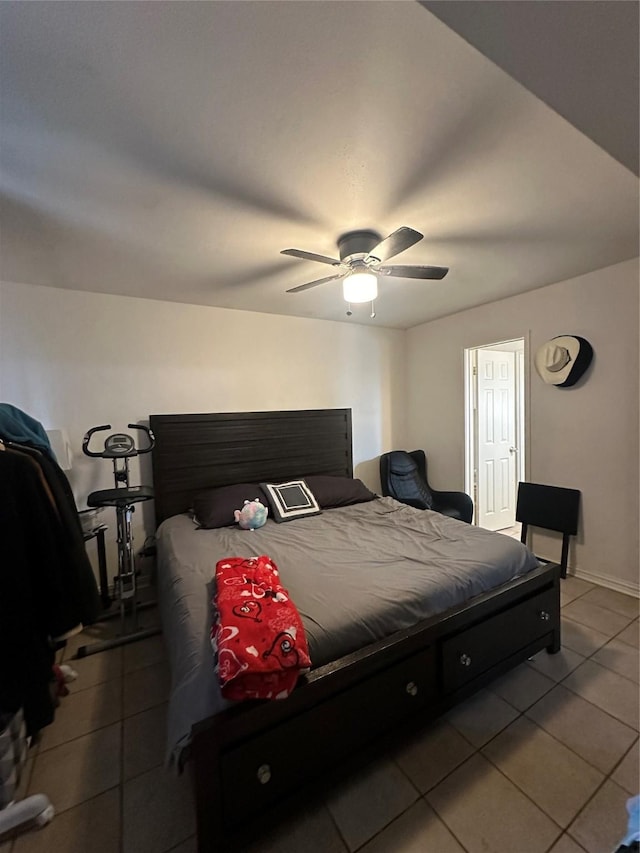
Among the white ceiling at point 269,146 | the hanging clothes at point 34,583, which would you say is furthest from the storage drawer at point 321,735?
the white ceiling at point 269,146

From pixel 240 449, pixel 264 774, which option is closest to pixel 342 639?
pixel 264 774

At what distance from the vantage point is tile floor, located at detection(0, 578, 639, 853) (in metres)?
1.18

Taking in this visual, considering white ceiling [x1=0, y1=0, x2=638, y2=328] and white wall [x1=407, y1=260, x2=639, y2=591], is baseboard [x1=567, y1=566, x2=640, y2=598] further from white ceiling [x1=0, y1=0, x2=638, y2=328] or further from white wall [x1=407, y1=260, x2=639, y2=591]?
white ceiling [x1=0, y1=0, x2=638, y2=328]

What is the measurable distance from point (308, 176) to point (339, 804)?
248cm

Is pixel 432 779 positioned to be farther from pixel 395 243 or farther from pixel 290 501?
pixel 395 243

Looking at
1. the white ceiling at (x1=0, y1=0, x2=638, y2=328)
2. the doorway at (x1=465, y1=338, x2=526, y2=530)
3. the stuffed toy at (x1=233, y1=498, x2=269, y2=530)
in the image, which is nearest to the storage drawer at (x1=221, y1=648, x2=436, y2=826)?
the stuffed toy at (x1=233, y1=498, x2=269, y2=530)

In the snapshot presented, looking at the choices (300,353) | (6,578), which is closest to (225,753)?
(6,578)

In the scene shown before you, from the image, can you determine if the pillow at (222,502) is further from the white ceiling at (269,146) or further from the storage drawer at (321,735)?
the white ceiling at (269,146)

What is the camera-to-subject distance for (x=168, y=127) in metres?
1.22

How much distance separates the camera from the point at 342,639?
136cm

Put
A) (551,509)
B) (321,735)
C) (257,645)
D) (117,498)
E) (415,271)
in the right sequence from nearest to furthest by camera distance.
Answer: (257,645) < (321,735) < (415,271) < (117,498) < (551,509)

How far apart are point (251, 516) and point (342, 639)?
1.34 m

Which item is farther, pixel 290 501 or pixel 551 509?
pixel 551 509

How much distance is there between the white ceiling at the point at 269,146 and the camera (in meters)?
0.93
